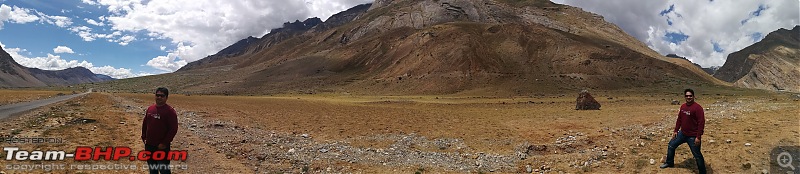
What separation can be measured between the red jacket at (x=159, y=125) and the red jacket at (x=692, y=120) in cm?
1402

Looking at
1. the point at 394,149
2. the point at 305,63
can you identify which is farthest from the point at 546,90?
the point at 305,63

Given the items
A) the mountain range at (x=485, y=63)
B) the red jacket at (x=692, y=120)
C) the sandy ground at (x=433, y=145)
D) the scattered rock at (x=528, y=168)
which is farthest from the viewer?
the mountain range at (x=485, y=63)

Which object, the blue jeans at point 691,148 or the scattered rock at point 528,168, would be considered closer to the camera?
the blue jeans at point 691,148

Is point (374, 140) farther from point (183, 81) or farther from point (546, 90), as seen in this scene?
point (183, 81)

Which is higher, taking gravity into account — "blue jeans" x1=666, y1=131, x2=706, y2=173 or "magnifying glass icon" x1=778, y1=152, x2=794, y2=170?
"blue jeans" x1=666, y1=131, x2=706, y2=173

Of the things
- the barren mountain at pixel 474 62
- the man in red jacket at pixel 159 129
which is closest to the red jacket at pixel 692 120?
the man in red jacket at pixel 159 129

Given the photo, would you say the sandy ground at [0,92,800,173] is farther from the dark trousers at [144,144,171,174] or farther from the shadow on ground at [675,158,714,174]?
the dark trousers at [144,144,171,174]

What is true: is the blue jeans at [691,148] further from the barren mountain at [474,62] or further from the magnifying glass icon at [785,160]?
the barren mountain at [474,62]

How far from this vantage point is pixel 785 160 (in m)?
13.3

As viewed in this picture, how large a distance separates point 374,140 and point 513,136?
757 cm

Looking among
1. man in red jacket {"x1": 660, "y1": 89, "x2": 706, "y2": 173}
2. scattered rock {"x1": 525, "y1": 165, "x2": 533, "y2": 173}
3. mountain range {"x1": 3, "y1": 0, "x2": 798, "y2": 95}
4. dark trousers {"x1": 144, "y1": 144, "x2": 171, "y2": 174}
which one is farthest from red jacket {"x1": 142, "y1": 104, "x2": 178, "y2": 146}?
mountain range {"x1": 3, "y1": 0, "x2": 798, "y2": 95}

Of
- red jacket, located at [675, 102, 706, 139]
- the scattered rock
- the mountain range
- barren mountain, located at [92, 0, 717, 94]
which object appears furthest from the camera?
the mountain range

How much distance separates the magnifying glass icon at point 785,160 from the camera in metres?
12.8

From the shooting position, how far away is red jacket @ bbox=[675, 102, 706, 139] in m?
11.9
